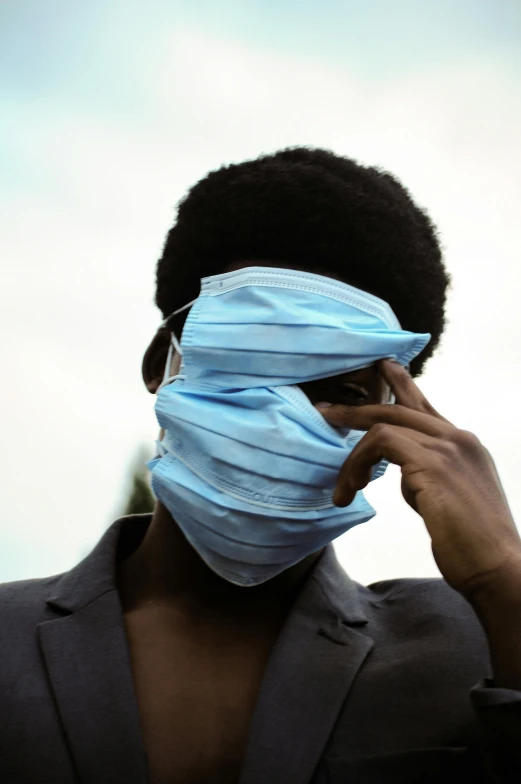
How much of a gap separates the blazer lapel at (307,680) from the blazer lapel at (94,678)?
0.31m

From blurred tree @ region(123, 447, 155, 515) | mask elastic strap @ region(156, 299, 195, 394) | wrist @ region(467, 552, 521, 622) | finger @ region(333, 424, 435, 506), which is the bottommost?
blurred tree @ region(123, 447, 155, 515)

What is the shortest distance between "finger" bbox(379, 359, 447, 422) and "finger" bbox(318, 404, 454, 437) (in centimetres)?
3

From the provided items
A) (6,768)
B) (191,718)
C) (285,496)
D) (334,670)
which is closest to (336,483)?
(285,496)

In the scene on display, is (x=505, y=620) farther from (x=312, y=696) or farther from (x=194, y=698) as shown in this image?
(x=194, y=698)

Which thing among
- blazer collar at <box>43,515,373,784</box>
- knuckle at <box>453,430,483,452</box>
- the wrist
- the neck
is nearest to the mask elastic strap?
the neck

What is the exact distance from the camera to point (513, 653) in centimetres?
240

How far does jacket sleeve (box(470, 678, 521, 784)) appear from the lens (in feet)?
7.67

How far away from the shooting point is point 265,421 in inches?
108

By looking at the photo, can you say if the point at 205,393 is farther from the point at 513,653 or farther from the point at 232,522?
the point at 513,653

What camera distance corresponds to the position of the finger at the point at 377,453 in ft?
8.34

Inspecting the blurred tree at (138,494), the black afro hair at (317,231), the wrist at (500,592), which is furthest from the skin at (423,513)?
the blurred tree at (138,494)

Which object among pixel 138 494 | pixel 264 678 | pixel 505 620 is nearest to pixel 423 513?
pixel 505 620

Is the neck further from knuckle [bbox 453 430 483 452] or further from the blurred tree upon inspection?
the blurred tree

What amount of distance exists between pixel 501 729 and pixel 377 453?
→ 2.32 ft
